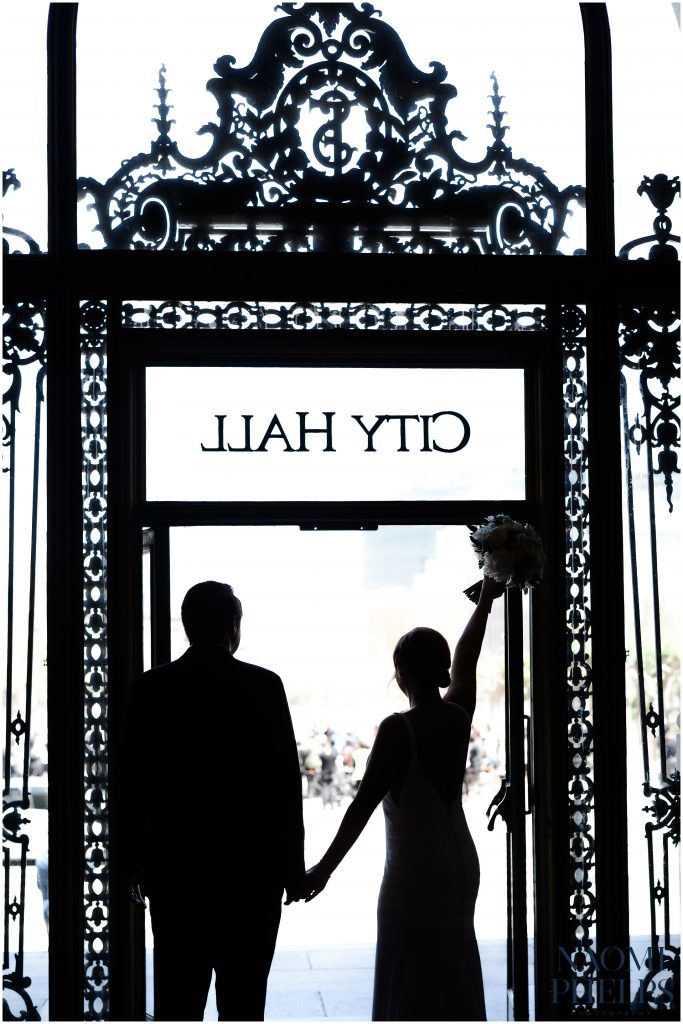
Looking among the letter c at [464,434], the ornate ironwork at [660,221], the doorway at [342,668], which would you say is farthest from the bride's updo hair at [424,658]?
the ornate ironwork at [660,221]

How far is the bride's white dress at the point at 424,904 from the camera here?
3145 mm

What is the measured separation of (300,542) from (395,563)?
7.74ft

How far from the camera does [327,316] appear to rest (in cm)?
398

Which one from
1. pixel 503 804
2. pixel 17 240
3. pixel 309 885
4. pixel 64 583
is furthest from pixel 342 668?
pixel 309 885

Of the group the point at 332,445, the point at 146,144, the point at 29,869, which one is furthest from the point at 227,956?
the point at 146,144

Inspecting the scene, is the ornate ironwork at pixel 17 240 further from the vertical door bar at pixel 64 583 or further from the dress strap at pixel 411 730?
the dress strap at pixel 411 730

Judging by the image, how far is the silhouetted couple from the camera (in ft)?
10.3

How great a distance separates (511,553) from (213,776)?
1260 mm

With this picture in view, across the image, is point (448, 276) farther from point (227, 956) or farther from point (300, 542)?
point (300, 542)

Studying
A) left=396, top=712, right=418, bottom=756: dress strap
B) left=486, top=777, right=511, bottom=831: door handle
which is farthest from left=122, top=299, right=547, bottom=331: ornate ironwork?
left=486, top=777, right=511, bottom=831: door handle

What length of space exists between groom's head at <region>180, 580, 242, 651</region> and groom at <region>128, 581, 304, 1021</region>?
7cm

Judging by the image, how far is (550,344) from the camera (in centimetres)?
401

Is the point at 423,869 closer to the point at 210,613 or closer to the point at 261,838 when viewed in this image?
the point at 261,838

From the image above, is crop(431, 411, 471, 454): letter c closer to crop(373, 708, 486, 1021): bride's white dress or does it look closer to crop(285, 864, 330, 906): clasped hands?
crop(373, 708, 486, 1021): bride's white dress
